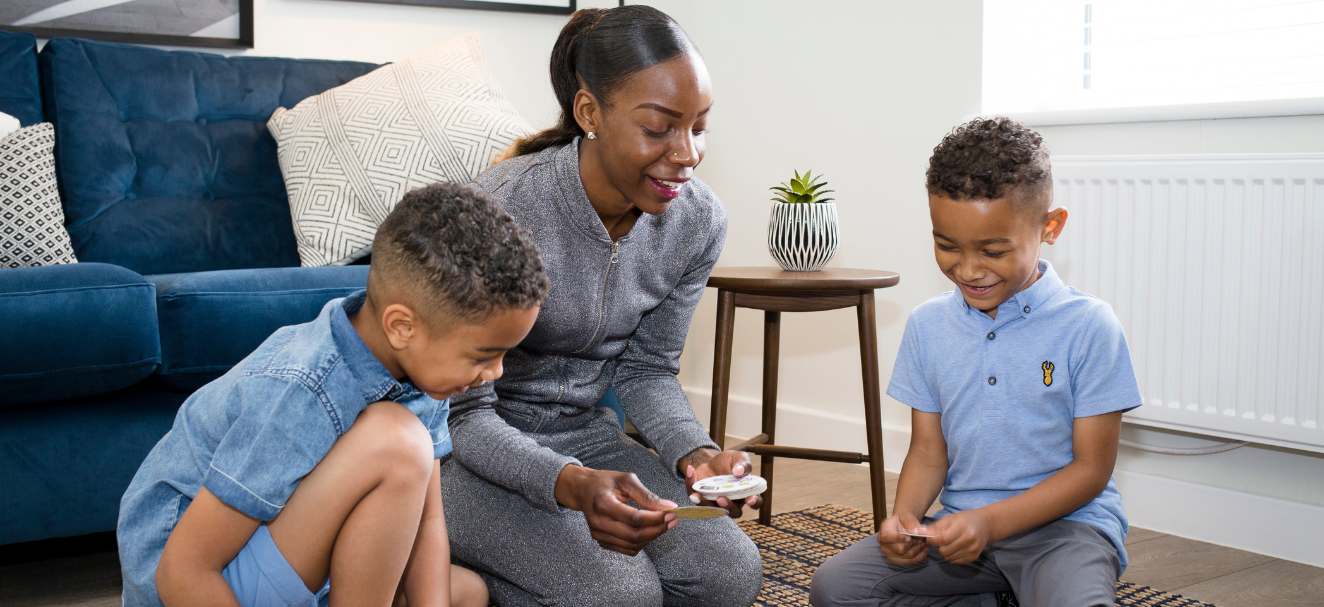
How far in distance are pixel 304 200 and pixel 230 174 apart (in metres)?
0.23

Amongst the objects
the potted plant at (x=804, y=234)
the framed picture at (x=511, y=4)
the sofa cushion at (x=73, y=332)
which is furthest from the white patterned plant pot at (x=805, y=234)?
the framed picture at (x=511, y=4)

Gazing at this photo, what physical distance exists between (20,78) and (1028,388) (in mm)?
2064

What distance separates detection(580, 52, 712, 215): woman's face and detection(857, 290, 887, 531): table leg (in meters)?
0.72

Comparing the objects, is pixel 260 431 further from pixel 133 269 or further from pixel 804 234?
pixel 133 269

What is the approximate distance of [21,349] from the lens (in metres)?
1.46

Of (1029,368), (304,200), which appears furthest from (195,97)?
(1029,368)

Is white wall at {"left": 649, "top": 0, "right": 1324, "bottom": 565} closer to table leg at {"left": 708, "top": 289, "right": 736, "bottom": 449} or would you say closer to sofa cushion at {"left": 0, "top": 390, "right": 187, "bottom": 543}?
table leg at {"left": 708, "top": 289, "right": 736, "bottom": 449}

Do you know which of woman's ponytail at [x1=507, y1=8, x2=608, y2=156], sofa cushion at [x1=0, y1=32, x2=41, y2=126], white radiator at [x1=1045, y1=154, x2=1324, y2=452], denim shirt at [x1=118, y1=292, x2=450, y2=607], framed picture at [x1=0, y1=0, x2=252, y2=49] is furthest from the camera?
framed picture at [x1=0, y1=0, x2=252, y2=49]

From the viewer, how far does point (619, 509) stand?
1076 millimetres

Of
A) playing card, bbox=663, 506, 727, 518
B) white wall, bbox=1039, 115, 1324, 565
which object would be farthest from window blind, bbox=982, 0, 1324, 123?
playing card, bbox=663, 506, 727, 518

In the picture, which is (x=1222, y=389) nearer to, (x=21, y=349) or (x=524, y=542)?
(x=524, y=542)

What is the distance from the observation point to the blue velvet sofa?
152 centimetres

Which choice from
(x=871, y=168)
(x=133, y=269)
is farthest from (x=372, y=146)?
(x=871, y=168)

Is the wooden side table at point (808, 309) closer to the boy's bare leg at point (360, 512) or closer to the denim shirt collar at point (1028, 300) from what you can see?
the denim shirt collar at point (1028, 300)
